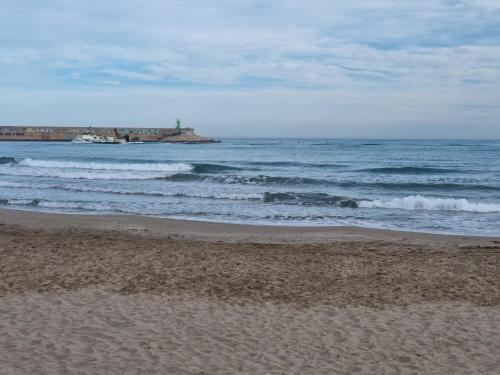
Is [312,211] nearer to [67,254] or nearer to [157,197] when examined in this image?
[157,197]

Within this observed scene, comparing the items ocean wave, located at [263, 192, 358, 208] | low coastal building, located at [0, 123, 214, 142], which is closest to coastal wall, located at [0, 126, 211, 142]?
low coastal building, located at [0, 123, 214, 142]

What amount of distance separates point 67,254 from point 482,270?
261 inches

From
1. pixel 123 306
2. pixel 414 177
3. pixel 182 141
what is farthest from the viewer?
pixel 182 141

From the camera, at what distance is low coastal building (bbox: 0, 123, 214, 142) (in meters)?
92.5

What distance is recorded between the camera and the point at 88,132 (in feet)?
311

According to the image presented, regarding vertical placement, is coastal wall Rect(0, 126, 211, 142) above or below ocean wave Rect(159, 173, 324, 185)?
above

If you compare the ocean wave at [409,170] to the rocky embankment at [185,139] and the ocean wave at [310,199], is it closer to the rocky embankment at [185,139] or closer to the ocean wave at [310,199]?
the ocean wave at [310,199]

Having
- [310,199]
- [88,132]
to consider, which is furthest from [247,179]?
[88,132]

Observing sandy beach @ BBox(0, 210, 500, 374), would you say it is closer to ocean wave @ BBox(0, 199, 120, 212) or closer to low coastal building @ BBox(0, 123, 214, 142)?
ocean wave @ BBox(0, 199, 120, 212)

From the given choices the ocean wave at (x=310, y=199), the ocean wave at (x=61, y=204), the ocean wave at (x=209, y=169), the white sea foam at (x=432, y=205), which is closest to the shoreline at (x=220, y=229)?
the ocean wave at (x=61, y=204)

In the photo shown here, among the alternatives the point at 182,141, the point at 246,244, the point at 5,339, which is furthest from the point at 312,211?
the point at 182,141

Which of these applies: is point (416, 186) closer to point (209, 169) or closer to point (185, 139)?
point (209, 169)

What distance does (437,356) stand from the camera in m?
4.50

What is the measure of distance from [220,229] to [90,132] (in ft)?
286
